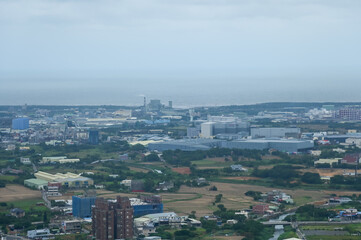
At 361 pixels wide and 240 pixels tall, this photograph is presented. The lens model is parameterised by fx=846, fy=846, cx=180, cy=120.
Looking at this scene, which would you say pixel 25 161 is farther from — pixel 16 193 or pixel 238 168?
pixel 238 168

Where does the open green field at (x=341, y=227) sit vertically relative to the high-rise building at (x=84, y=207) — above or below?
below

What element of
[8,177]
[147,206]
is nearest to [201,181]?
[147,206]

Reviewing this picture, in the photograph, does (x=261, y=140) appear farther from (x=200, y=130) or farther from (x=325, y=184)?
(x=325, y=184)

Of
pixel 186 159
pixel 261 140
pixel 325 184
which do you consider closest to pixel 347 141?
pixel 261 140

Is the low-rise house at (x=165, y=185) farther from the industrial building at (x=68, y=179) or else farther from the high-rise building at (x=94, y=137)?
the high-rise building at (x=94, y=137)

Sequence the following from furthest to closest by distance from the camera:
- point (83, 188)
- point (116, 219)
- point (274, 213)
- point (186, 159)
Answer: point (186, 159), point (83, 188), point (274, 213), point (116, 219)

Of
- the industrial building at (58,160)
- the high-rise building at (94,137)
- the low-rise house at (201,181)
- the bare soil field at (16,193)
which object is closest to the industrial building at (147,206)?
the bare soil field at (16,193)

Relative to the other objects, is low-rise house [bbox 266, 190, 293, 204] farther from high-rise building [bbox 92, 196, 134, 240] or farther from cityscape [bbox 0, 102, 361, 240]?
high-rise building [bbox 92, 196, 134, 240]
